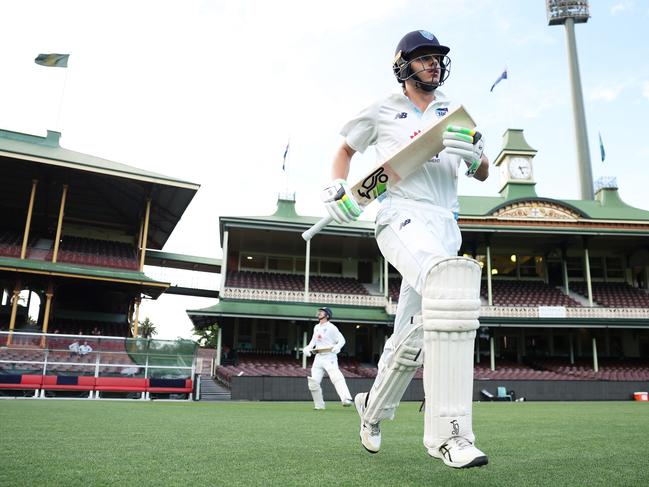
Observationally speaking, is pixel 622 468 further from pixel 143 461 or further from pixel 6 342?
pixel 6 342

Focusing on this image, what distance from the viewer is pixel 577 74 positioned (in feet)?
182

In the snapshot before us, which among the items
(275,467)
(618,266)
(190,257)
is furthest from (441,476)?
(618,266)

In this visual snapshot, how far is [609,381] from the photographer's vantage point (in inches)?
902

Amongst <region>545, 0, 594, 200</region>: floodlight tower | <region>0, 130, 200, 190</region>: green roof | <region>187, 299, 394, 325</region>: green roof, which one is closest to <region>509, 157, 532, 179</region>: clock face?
<region>187, 299, 394, 325</region>: green roof

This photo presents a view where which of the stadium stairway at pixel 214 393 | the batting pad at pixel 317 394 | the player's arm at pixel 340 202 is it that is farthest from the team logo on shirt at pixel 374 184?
the stadium stairway at pixel 214 393

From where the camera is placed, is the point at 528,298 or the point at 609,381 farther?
the point at 528,298

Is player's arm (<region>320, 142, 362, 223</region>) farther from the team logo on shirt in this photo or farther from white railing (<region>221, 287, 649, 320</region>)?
white railing (<region>221, 287, 649, 320</region>)

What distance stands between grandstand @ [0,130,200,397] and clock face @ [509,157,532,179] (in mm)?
20590

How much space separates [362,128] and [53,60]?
30724 mm

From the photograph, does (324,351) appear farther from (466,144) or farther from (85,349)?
(466,144)

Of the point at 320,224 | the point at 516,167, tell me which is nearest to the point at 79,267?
the point at 320,224

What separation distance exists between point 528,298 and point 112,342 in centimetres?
2239

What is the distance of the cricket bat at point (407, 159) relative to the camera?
314cm

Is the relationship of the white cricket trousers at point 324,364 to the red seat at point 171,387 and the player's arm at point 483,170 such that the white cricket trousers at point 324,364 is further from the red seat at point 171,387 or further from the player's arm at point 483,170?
the player's arm at point 483,170
